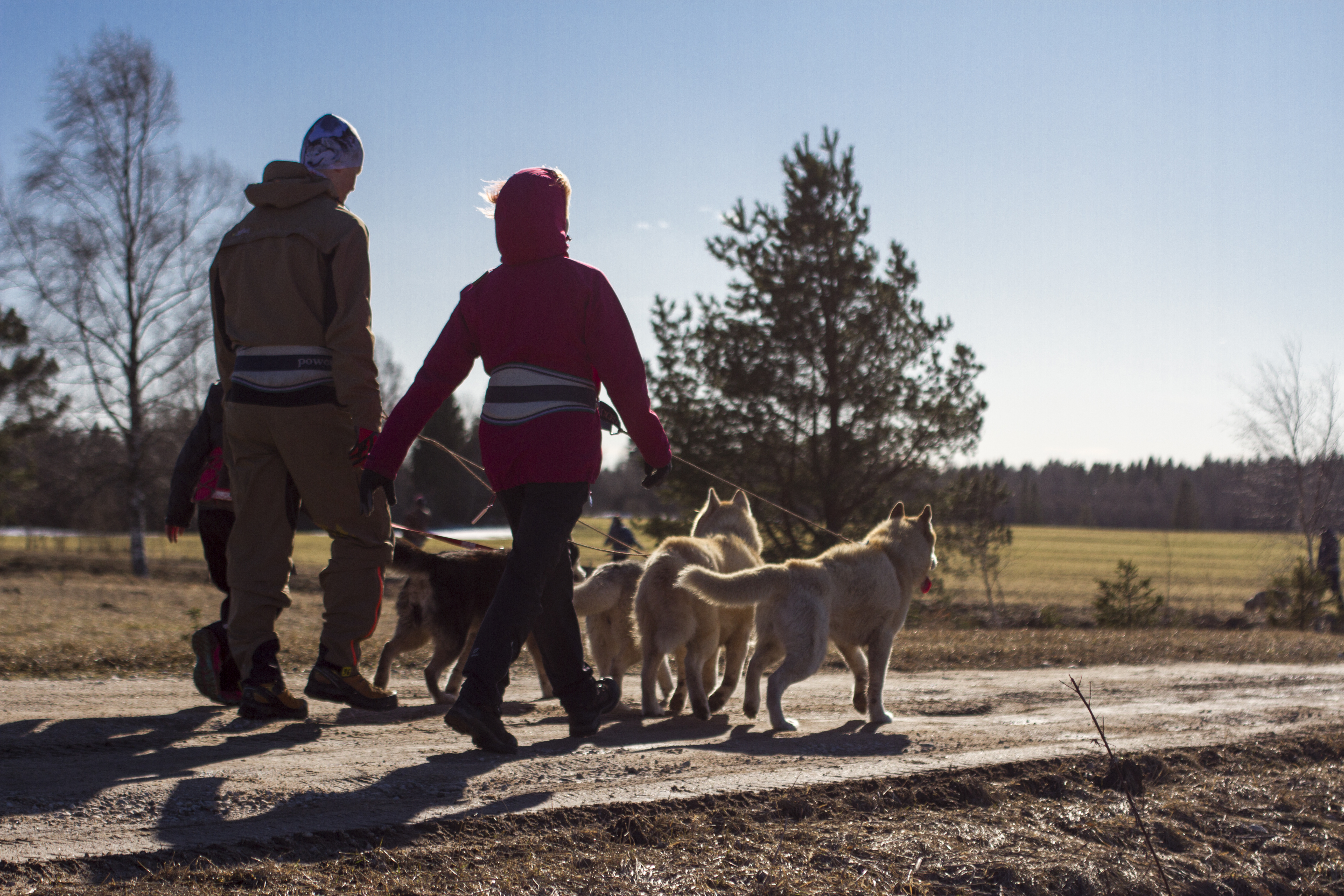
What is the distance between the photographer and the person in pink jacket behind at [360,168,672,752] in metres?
4.09

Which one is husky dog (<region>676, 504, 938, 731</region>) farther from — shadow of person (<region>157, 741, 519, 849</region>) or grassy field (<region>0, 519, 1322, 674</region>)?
shadow of person (<region>157, 741, 519, 849</region>)

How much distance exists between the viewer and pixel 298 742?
4352mm

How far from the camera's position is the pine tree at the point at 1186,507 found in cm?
8056

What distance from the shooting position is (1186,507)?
81.3 metres

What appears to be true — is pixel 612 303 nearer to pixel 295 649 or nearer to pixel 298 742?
pixel 298 742

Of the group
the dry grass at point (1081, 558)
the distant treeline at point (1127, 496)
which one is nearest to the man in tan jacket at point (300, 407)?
the dry grass at point (1081, 558)

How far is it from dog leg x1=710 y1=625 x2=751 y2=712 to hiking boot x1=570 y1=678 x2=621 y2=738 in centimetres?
155

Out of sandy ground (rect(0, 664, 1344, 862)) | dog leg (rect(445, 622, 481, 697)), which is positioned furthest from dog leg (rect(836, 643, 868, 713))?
dog leg (rect(445, 622, 481, 697))

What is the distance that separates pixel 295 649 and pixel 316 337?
16.6ft

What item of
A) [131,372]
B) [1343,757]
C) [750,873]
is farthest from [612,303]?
[131,372]

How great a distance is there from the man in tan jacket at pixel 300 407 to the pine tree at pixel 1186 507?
288 ft

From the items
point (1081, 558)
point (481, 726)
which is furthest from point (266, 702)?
point (1081, 558)

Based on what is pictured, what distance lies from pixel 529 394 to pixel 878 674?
135 inches

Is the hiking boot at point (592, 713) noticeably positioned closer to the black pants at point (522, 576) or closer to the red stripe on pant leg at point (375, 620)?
the black pants at point (522, 576)
